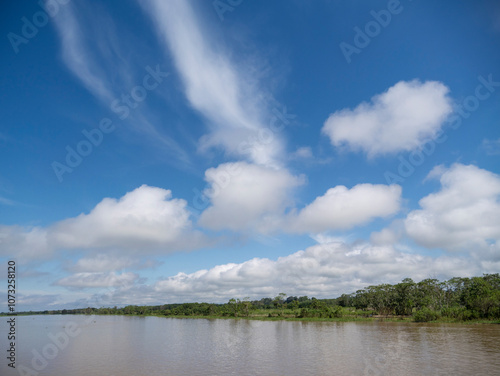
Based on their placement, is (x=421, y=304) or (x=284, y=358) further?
(x=421, y=304)

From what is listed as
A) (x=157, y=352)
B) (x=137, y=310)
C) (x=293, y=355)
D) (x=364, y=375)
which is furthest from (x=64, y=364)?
(x=137, y=310)

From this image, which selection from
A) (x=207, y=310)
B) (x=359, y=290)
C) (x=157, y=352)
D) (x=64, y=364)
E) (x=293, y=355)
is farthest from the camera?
(x=207, y=310)

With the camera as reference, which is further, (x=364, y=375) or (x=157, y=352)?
(x=157, y=352)

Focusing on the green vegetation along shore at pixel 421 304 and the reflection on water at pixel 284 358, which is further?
the green vegetation along shore at pixel 421 304

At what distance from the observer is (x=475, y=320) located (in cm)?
5712

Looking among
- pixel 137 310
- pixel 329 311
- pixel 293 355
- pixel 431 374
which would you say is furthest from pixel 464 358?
pixel 137 310

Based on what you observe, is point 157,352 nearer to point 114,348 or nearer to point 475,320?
point 114,348

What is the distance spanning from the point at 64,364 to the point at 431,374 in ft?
97.3

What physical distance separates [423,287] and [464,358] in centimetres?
5511

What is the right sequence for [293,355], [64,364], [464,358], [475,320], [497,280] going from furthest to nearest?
[497,280]
[475,320]
[293,355]
[64,364]
[464,358]

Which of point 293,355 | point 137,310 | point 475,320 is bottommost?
point 137,310

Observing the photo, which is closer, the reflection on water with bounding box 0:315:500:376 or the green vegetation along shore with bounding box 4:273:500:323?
the reflection on water with bounding box 0:315:500:376

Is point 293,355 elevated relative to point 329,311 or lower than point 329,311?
elevated

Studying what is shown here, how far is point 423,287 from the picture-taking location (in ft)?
247
